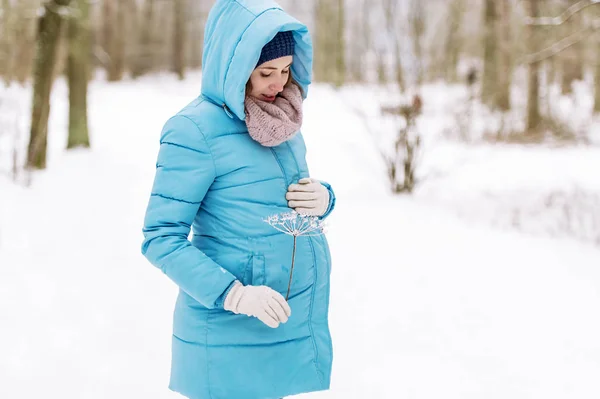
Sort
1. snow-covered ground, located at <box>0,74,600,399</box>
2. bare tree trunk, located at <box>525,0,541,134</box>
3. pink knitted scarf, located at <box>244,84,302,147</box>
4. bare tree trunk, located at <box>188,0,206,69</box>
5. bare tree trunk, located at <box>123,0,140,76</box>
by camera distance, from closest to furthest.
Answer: pink knitted scarf, located at <box>244,84,302,147</box> < snow-covered ground, located at <box>0,74,600,399</box> < bare tree trunk, located at <box>525,0,541,134</box> < bare tree trunk, located at <box>123,0,140,76</box> < bare tree trunk, located at <box>188,0,206,69</box>

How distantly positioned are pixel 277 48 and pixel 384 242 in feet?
13.0

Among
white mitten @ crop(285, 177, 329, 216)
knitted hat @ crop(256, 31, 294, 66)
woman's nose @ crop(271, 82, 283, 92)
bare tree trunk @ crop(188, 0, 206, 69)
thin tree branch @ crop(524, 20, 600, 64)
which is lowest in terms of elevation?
white mitten @ crop(285, 177, 329, 216)

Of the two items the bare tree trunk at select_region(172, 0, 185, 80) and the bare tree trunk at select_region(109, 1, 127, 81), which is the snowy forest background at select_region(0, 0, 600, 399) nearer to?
the bare tree trunk at select_region(109, 1, 127, 81)

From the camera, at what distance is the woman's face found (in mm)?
1967

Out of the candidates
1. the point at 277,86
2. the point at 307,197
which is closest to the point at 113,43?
the point at 277,86

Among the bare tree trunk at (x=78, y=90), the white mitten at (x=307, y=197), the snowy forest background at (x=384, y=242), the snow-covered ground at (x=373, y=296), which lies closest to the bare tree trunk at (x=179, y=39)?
the snowy forest background at (x=384, y=242)

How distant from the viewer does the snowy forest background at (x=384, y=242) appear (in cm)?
359

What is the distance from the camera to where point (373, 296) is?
4.64 meters

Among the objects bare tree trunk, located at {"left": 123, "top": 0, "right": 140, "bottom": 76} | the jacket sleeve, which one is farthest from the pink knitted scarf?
bare tree trunk, located at {"left": 123, "top": 0, "right": 140, "bottom": 76}

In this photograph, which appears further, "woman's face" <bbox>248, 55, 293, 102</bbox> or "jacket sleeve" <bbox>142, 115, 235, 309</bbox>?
"woman's face" <bbox>248, 55, 293, 102</bbox>

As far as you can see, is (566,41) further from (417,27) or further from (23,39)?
(23,39)

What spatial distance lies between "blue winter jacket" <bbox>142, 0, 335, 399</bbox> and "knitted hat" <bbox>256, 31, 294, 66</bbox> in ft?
0.13

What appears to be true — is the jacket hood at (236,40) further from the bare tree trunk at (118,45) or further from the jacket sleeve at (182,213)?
the bare tree trunk at (118,45)

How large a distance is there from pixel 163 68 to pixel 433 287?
1034 inches
